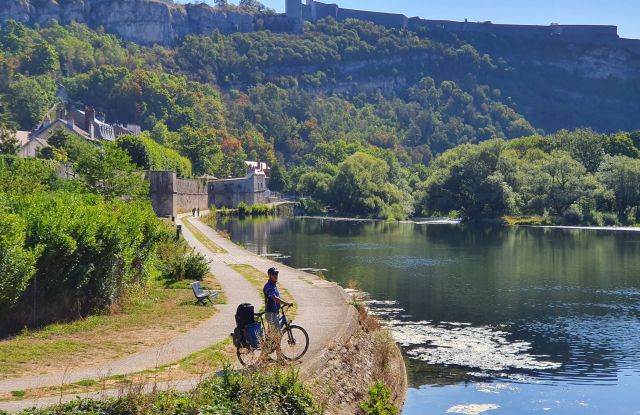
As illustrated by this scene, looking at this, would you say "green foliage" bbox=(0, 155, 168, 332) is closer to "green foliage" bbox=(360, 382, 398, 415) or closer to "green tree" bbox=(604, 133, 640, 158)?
"green foliage" bbox=(360, 382, 398, 415)

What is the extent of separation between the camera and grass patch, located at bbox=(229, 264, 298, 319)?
2795 cm

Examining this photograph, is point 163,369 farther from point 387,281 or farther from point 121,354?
point 387,281

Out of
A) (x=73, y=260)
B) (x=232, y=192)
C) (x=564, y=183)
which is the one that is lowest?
(x=73, y=260)

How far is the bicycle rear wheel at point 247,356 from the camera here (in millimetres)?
17625

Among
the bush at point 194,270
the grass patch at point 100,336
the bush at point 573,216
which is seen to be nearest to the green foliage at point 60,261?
the grass patch at point 100,336

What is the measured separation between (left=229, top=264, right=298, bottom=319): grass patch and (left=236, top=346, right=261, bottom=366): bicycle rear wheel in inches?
287

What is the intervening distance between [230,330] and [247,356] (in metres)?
4.90

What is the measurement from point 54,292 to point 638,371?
1868 centimetres

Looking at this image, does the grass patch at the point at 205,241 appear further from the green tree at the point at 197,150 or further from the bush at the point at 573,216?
the green tree at the point at 197,150

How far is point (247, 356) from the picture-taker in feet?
60.4

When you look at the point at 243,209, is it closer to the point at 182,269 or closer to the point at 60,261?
the point at 182,269

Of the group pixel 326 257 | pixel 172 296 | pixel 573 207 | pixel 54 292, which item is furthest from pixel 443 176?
pixel 54 292

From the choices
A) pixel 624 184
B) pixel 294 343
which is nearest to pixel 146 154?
pixel 624 184

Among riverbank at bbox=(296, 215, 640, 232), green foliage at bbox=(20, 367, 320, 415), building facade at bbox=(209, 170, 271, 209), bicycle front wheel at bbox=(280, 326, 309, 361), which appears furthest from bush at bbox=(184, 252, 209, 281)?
building facade at bbox=(209, 170, 271, 209)
